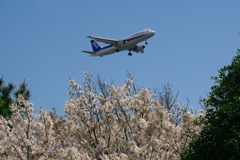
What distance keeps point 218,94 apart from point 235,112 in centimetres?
167

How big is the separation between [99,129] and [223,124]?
593 centimetres

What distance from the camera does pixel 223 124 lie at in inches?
494

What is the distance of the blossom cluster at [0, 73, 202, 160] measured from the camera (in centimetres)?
1345

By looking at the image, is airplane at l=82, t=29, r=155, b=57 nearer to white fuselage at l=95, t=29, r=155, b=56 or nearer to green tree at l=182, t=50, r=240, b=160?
white fuselage at l=95, t=29, r=155, b=56

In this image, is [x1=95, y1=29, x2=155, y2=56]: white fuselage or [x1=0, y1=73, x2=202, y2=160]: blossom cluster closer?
[x1=0, y1=73, x2=202, y2=160]: blossom cluster

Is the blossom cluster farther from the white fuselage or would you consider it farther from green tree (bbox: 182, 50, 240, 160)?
the white fuselage

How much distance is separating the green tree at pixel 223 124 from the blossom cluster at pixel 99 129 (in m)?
1.45

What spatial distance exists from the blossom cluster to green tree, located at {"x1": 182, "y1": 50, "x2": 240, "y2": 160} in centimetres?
145

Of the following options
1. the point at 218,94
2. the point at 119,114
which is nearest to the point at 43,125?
the point at 119,114

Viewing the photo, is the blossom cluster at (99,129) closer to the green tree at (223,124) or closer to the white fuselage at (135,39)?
the green tree at (223,124)

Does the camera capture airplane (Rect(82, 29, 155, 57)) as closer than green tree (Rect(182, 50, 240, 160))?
No

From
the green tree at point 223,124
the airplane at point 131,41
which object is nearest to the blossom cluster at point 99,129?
the green tree at point 223,124

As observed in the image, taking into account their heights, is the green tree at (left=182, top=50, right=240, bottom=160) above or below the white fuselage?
below

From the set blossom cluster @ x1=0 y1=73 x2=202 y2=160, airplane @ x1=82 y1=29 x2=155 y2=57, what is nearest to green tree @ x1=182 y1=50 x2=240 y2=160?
blossom cluster @ x1=0 y1=73 x2=202 y2=160
